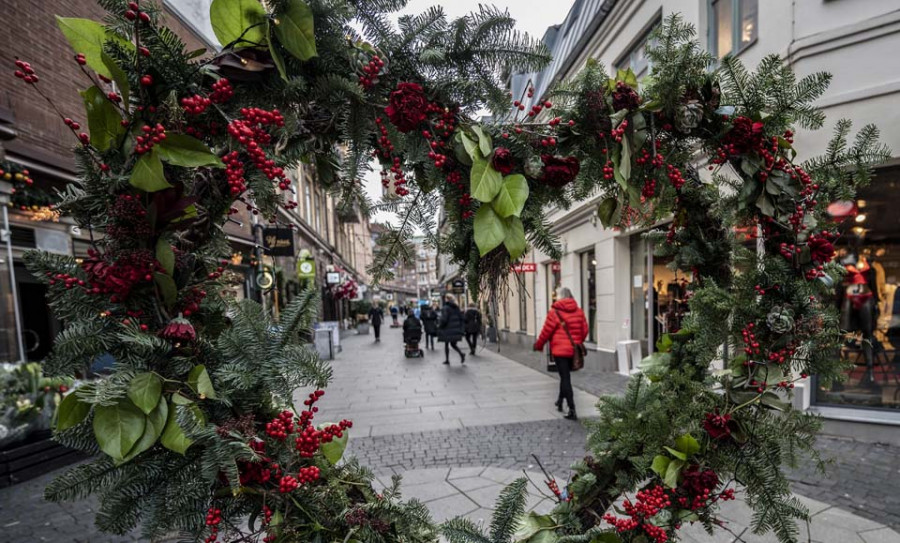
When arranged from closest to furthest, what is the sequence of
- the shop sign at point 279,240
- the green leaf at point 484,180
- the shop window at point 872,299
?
1. the green leaf at point 484,180
2. the shop window at point 872,299
3. the shop sign at point 279,240

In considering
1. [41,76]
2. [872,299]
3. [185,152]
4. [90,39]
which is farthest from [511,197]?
[41,76]

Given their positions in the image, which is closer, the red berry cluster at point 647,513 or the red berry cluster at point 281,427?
the red berry cluster at point 281,427

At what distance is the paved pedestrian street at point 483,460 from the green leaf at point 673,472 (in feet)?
0.65

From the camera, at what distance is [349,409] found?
635cm

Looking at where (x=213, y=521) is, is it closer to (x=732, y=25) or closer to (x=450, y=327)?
(x=732, y=25)

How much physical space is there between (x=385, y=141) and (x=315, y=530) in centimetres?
113

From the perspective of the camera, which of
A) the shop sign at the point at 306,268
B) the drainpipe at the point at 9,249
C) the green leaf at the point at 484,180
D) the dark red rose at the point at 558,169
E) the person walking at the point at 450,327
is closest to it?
the green leaf at the point at 484,180

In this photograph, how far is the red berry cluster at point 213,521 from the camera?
0.99 meters

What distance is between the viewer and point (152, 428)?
937 millimetres

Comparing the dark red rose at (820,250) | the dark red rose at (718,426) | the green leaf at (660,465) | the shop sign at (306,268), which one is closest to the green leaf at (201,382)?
the green leaf at (660,465)

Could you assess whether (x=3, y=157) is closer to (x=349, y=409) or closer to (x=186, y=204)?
(x=349, y=409)

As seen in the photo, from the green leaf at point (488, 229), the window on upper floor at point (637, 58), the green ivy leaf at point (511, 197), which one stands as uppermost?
the window on upper floor at point (637, 58)

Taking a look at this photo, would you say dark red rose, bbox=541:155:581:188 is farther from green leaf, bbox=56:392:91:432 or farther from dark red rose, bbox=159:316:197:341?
green leaf, bbox=56:392:91:432

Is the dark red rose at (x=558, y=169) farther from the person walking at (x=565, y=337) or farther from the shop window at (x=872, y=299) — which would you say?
the shop window at (x=872, y=299)
